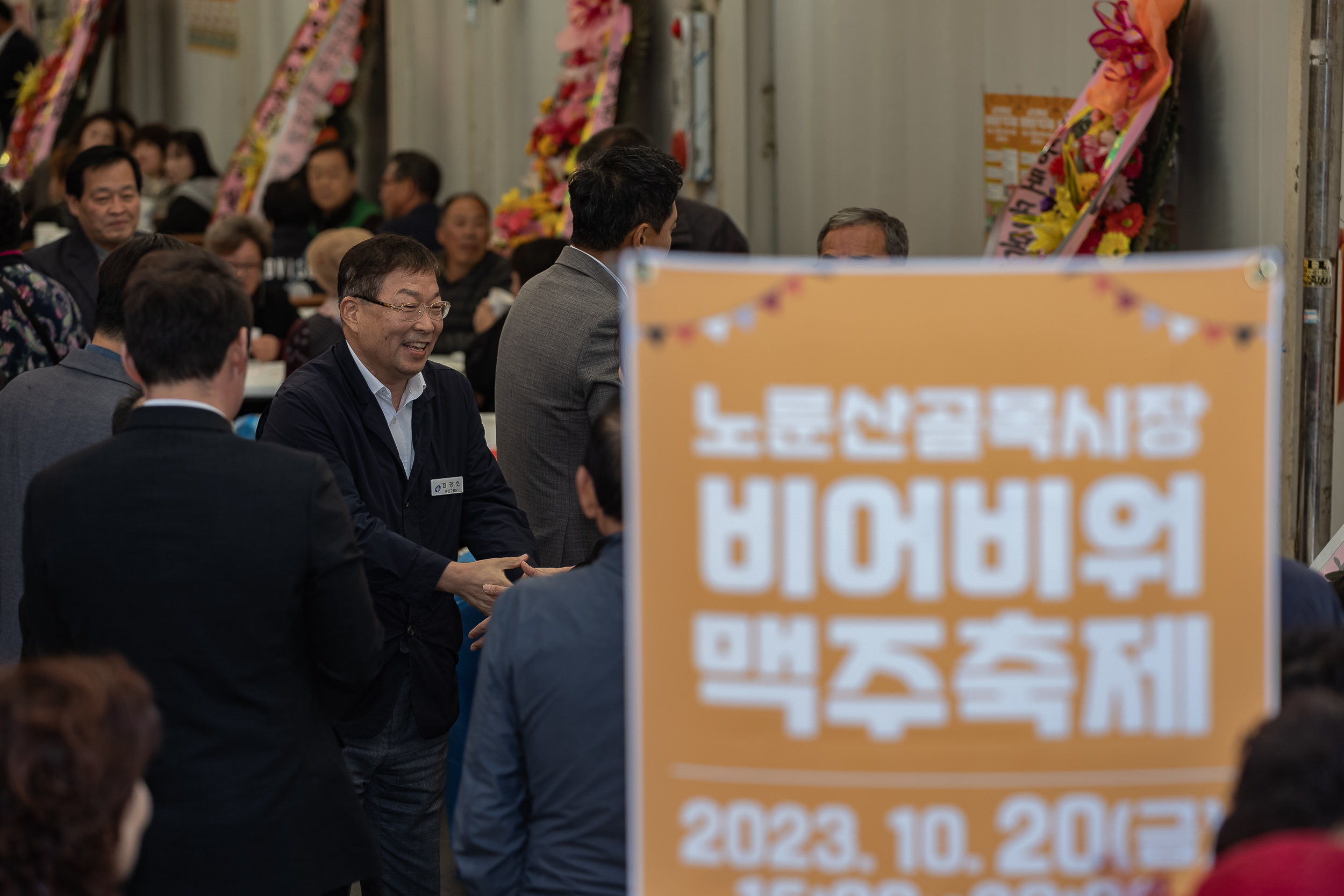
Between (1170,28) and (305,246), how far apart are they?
4.64 meters

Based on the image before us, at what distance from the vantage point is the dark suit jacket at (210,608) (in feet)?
6.38

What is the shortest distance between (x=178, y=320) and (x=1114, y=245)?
2.66 meters

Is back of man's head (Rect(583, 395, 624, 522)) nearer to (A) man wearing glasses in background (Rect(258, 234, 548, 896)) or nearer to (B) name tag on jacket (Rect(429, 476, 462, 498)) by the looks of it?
(A) man wearing glasses in background (Rect(258, 234, 548, 896))

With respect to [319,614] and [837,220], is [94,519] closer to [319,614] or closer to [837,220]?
[319,614]

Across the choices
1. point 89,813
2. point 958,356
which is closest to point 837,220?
point 958,356

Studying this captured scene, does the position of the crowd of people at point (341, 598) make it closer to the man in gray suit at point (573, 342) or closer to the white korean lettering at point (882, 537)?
the man in gray suit at point (573, 342)

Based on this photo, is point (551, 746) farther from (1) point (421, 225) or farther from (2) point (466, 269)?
(1) point (421, 225)

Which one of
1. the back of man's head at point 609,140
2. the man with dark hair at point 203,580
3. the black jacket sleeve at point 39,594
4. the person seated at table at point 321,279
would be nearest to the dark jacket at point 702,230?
the back of man's head at point 609,140

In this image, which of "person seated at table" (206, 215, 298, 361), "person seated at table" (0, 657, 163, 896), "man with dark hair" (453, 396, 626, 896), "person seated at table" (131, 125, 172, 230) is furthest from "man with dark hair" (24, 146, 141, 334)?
"person seated at table" (131, 125, 172, 230)

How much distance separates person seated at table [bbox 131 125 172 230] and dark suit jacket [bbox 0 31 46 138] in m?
2.81

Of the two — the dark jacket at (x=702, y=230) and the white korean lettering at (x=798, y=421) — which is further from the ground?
the dark jacket at (x=702, y=230)

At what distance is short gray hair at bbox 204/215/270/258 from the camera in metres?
5.44

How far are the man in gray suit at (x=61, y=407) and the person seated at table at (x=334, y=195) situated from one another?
4460mm

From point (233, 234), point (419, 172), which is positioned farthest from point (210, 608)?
point (419, 172)
